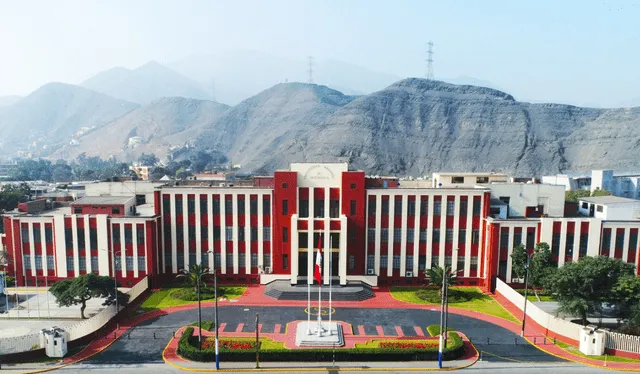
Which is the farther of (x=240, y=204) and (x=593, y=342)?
(x=240, y=204)

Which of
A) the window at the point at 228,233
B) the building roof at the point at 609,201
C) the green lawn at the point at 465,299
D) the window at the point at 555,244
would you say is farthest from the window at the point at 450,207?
the window at the point at 228,233

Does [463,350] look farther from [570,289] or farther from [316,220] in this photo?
[316,220]

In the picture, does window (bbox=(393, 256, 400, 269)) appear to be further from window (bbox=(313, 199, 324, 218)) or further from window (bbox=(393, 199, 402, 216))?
window (bbox=(313, 199, 324, 218))

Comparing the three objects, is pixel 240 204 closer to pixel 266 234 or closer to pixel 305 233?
pixel 266 234

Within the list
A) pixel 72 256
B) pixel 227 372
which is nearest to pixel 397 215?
pixel 227 372

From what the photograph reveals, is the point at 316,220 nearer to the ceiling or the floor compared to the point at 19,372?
nearer to the ceiling

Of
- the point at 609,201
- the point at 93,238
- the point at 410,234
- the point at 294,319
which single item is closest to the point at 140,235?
the point at 93,238
